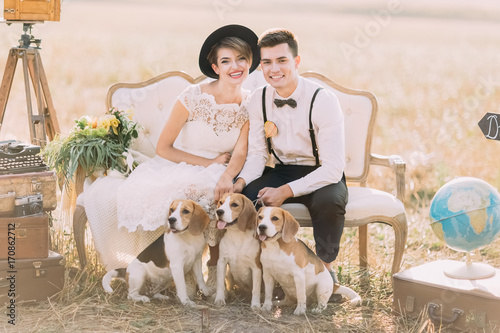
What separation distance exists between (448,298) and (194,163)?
1.88 metres

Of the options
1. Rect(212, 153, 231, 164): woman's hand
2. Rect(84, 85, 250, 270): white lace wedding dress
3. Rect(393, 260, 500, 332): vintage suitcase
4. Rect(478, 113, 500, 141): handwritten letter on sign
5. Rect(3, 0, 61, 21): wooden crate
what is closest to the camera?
Rect(478, 113, 500, 141): handwritten letter on sign

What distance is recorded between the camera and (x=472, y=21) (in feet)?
90.1

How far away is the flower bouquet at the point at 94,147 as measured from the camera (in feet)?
14.6

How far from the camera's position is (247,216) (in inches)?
154

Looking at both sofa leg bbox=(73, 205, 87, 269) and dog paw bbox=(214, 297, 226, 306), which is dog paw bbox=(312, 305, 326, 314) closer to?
dog paw bbox=(214, 297, 226, 306)

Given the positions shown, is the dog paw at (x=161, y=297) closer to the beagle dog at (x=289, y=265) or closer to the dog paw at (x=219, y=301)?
the dog paw at (x=219, y=301)

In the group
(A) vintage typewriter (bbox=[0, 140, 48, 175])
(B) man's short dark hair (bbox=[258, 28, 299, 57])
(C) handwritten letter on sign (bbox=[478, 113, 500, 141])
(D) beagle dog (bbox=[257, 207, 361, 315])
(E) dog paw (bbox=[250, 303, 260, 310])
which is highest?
(B) man's short dark hair (bbox=[258, 28, 299, 57])

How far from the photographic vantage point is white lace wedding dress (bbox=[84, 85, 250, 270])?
417 cm

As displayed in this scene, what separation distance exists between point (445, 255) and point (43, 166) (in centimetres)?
307

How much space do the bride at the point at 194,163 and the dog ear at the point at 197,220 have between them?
166 millimetres

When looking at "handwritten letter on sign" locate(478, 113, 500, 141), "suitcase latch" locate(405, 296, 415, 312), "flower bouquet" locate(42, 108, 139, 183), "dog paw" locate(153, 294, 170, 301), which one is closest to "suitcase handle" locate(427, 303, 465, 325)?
"suitcase latch" locate(405, 296, 415, 312)

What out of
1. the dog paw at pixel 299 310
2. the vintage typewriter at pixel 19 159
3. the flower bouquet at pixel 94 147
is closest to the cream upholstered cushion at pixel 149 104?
the flower bouquet at pixel 94 147

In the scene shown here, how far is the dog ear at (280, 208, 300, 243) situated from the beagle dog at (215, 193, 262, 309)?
0.20 meters

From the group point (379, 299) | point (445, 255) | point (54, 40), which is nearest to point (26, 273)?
point (379, 299)
